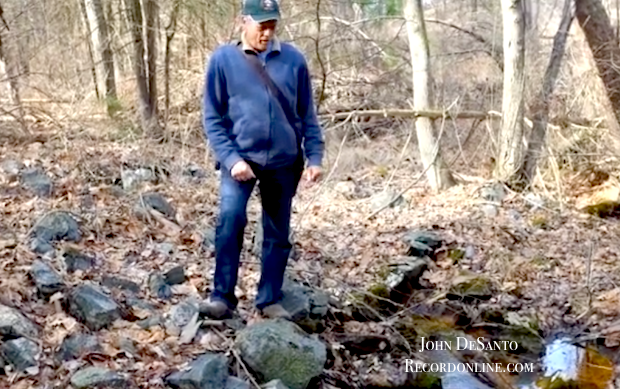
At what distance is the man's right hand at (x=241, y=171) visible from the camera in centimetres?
404

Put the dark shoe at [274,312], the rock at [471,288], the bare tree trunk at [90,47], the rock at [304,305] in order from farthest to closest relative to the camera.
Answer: the bare tree trunk at [90,47]
the rock at [471,288]
the rock at [304,305]
the dark shoe at [274,312]

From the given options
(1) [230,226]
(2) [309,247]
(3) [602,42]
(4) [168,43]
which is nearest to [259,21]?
(1) [230,226]

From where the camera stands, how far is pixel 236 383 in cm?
395

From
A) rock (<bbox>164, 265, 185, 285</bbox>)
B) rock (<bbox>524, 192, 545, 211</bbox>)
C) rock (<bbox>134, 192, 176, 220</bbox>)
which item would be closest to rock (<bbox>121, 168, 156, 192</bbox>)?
rock (<bbox>134, 192, 176, 220</bbox>)

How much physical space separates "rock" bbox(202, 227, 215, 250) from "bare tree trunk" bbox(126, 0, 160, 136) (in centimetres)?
412

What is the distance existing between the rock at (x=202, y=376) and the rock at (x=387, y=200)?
5742mm

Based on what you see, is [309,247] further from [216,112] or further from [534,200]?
[534,200]

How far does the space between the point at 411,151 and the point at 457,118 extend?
5.20 feet

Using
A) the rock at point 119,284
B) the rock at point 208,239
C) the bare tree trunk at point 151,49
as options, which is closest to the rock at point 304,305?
the rock at point 119,284

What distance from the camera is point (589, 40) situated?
9.37 metres

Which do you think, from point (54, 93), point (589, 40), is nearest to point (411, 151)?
point (589, 40)

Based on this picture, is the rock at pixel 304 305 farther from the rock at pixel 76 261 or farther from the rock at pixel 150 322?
the rock at pixel 76 261

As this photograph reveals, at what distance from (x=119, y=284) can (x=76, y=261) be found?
46cm

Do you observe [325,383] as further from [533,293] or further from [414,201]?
[414,201]
